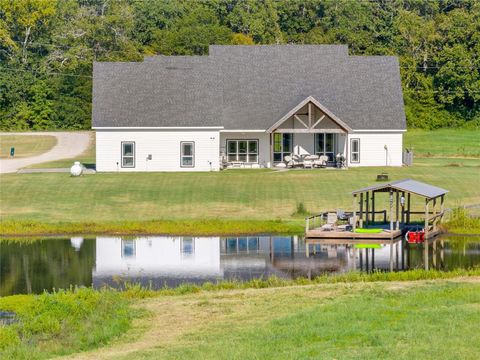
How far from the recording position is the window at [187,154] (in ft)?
220

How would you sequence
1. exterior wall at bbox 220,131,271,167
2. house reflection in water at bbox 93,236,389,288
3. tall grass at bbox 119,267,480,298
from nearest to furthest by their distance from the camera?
tall grass at bbox 119,267,480,298 → house reflection in water at bbox 93,236,389,288 → exterior wall at bbox 220,131,271,167

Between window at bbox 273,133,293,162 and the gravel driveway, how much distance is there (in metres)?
15.0

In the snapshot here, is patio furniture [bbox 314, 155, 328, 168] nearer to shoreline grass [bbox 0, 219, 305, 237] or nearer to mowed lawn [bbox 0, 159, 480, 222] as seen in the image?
mowed lawn [bbox 0, 159, 480, 222]

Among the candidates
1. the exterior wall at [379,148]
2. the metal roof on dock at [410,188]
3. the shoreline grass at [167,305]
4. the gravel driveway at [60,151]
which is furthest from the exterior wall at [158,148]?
the shoreline grass at [167,305]

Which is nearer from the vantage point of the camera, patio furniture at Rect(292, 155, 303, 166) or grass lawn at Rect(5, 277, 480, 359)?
grass lawn at Rect(5, 277, 480, 359)

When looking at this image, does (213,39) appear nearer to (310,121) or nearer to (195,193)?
(310,121)

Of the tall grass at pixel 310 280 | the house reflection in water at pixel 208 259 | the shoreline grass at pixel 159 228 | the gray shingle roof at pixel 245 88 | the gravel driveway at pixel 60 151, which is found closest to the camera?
the tall grass at pixel 310 280

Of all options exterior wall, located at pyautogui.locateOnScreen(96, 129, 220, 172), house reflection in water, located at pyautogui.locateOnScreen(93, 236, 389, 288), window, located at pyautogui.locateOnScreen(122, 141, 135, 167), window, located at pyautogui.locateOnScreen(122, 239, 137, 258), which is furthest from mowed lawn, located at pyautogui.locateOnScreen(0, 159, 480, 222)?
house reflection in water, located at pyautogui.locateOnScreen(93, 236, 389, 288)

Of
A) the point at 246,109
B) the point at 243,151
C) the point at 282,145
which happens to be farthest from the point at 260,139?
the point at 246,109

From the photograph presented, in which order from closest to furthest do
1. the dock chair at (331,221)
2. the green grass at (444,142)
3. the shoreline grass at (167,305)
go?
the shoreline grass at (167,305)
the dock chair at (331,221)
the green grass at (444,142)

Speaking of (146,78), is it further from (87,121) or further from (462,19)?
(462,19)

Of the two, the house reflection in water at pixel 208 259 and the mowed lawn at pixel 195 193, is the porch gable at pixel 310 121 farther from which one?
the house reflection in water at pixel 208 259

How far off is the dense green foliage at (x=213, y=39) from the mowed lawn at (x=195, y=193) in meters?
33.4

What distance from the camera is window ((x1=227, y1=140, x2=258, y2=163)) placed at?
70062 mm
